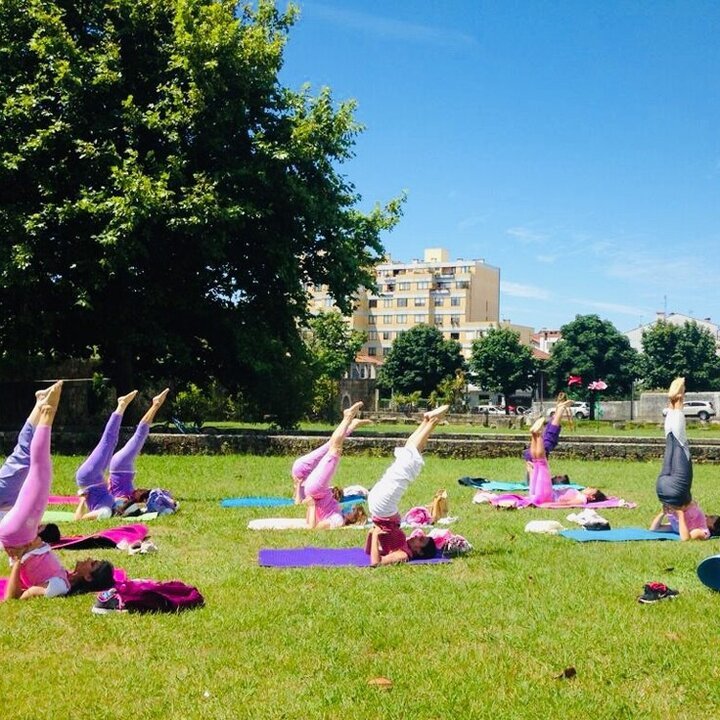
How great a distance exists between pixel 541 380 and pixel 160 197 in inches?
3047

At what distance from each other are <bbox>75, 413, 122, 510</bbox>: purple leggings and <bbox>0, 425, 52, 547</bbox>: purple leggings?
5123 millimetres

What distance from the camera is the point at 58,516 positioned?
13.1 meters

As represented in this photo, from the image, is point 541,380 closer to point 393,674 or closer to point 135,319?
point 135,319

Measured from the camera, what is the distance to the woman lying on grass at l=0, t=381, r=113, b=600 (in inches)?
304

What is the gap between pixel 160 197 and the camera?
867 inches

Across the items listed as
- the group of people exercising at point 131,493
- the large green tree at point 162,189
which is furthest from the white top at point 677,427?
the large green tree at point 162,189

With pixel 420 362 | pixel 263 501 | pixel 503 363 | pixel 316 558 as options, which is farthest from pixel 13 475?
pixel 503 363

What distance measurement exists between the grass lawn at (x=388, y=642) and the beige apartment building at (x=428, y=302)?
105979mm

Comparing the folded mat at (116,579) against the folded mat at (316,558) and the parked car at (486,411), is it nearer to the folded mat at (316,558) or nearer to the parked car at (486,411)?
the folded mat at (316,558)

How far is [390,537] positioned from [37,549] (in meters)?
3.66

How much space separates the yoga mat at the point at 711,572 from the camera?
7.95 meters

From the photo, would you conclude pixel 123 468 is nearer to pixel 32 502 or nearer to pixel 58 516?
pixel 58 516

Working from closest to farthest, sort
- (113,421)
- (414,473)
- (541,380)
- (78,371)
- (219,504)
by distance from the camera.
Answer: (414,473)
(113,421)
(219,504)
(78,371)
(541,380)

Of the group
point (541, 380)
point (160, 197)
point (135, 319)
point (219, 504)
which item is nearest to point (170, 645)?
point (219, 504)
